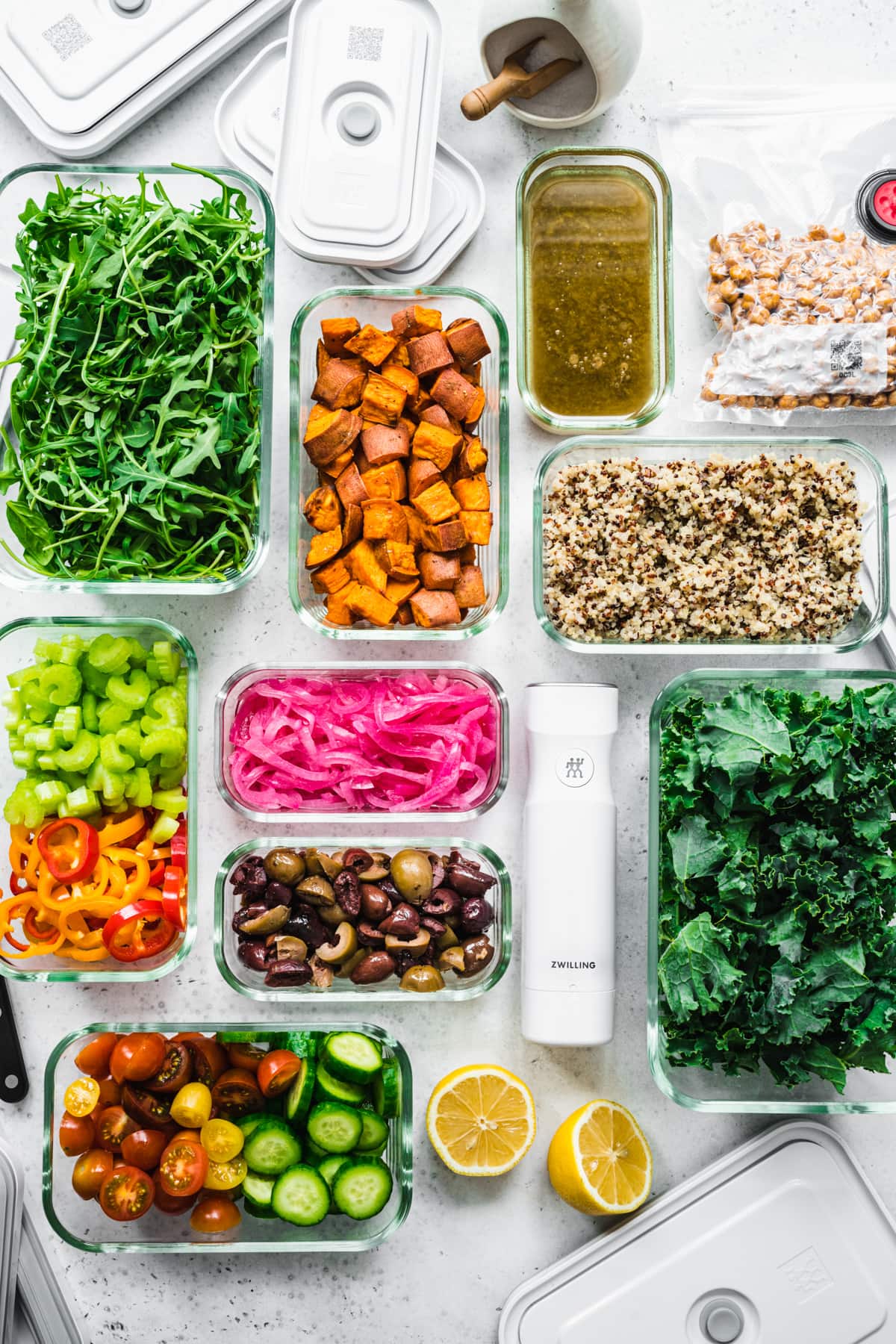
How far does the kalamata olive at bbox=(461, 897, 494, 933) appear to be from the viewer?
Result: 1812 mm

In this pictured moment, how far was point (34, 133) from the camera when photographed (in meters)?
1.93

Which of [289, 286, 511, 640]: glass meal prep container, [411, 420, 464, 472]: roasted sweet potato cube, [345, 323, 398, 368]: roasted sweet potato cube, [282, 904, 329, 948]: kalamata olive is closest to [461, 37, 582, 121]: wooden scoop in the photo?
[289, 286, 511, 640]: glass meal prep container

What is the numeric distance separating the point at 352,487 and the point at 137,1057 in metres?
1.04

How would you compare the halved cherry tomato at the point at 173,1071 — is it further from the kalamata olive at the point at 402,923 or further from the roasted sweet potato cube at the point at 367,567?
the roasted sweet potato cube at the point at 367,567

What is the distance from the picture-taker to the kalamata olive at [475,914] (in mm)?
1812

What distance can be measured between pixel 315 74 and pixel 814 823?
1553mm

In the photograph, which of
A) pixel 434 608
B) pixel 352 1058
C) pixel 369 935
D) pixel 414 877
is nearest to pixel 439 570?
pixel 434 608

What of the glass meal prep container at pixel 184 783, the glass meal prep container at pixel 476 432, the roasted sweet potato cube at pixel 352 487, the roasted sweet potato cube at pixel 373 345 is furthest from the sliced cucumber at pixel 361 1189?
the roasted sweet potato cube at pixel 373 345

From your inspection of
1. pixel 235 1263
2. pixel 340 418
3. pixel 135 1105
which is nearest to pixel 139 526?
pixel 340 418

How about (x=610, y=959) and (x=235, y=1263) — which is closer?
(x=610, y=959)

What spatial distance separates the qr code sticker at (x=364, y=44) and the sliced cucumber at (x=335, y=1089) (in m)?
1.75

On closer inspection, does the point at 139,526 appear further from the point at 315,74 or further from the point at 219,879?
the point at 315,74

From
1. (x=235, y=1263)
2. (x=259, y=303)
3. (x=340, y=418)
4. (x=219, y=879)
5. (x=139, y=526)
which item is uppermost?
(x=259, y=303)

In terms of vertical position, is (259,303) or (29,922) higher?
(259,303)
